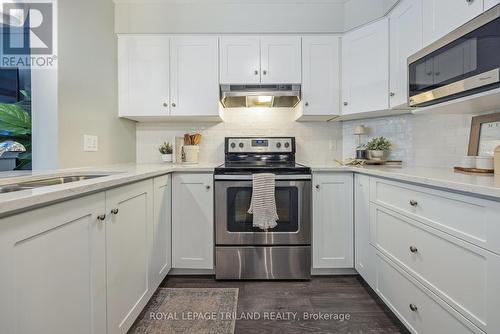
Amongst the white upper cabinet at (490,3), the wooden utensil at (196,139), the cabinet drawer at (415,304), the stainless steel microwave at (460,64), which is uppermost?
the white upper cabinet at (490,3)

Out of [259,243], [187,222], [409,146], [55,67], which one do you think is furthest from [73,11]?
[409,146]

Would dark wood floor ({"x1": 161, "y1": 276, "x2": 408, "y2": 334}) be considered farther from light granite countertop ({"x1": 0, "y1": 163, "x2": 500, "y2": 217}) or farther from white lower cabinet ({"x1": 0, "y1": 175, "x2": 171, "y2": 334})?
light granite countertop ({"x1": 0, "y1": 163, "x2": 500, "y2": 217})

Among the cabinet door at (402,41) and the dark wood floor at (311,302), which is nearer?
the dark wood floor at (311,302)

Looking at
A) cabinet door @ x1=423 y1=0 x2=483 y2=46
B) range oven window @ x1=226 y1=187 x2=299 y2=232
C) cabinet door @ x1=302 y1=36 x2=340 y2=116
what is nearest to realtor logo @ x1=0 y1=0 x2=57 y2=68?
range oven window @ x1=226 y1=187 x2=299 y2=232

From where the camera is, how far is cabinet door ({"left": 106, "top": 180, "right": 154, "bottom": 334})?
1.14 meters

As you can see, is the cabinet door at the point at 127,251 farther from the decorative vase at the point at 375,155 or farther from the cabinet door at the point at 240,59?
the decorative vase at the point at 375,155

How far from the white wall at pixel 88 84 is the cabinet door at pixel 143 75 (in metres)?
0.07

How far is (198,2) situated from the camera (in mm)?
2248

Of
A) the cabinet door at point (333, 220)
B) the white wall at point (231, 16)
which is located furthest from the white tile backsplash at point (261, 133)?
the white wall at point (231, 16)

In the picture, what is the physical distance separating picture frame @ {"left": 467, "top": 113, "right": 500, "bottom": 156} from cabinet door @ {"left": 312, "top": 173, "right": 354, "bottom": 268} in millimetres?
781

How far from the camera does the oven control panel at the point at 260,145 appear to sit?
2521 millimetres

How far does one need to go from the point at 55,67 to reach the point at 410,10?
7.91 feet

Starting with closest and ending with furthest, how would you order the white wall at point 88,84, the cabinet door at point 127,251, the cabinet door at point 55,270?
the cabinet door at point 55,270 < the cabinet door at point 127,251 < the white wall at point 88,84

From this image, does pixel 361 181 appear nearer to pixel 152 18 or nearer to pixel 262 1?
pixel 262 1
